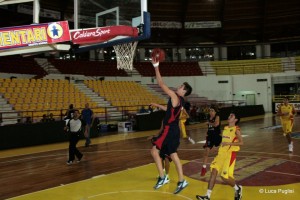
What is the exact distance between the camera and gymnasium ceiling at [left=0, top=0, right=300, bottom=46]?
33469 millimetres

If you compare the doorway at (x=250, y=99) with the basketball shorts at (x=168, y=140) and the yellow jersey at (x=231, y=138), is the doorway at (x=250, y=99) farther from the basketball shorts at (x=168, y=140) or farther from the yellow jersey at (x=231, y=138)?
the yellow jersey at (x=231, y=138)

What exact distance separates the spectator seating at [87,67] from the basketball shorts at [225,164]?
24.9 meters

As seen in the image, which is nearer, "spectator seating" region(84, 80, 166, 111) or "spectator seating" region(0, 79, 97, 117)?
"spectator seating" region(0, 79, 97, 117)

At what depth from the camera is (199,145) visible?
1297cm

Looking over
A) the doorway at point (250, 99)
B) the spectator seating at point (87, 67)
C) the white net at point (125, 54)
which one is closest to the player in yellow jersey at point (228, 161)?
the white net at point (125, 54)

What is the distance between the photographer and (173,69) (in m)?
35.9

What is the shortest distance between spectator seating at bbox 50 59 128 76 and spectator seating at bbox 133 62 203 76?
264cm

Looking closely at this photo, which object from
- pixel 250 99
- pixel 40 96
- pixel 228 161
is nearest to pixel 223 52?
pixel 250 99

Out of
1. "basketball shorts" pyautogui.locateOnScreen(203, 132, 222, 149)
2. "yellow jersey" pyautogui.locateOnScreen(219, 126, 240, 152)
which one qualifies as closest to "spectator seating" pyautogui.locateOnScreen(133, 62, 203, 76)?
"basketball shorts" pyautogui.locateOnScreen(203, 132, 222, 149)

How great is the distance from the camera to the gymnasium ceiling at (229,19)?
33469mm

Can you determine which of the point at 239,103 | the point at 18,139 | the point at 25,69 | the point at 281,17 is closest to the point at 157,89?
the point at 239,103

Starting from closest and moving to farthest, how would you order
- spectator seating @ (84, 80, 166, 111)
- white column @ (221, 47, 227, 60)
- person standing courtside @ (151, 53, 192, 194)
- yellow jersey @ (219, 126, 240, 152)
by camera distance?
yellow jersey @ (219, 126, 240, 152) → person standing courtside @ (151, 53, 192, 194) → spectator seating @ (84, 80, 166, 111) → white column @ (221, 47, 227, 60)

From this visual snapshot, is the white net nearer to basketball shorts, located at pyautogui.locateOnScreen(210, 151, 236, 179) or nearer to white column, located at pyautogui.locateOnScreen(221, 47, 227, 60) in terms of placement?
basketball shorts, located at pyautogui.locateOnScreen(210, 151, 236, 179)

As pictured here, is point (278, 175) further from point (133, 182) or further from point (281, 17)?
point (281, 17)
